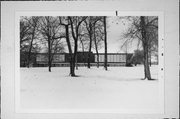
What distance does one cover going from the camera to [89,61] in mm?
Result: 3180

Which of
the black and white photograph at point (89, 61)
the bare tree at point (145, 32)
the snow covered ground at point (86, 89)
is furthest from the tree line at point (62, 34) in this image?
the bare tree at point (145, 32)

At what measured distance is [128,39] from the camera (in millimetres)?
3104

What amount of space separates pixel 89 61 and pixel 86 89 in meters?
0.31

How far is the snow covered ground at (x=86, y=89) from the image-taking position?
10.1 ft

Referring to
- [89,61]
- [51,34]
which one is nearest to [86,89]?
[89,61]

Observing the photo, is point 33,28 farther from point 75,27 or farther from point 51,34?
point 75,27

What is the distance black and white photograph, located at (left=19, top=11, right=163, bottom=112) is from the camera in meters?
3.08

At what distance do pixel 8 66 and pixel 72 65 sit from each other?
2.24 feet

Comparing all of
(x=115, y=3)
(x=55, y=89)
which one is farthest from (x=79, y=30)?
(x=55, y=89)

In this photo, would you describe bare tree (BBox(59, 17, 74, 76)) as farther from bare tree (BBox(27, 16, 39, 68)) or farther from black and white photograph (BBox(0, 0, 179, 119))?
bare tree (BBox(27, 16, 39, 68))

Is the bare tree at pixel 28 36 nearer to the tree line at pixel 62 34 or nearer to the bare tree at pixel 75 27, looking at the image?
the tree line at pixel 62 34

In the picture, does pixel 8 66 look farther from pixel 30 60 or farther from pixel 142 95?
pixel 142 95

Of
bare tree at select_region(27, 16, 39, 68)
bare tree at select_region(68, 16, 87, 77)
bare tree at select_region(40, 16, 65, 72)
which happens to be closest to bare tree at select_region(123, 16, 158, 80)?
bare tree at select_region(68, 16, 87, 77)

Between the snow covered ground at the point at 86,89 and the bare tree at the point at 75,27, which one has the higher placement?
the bare tree at the point at 75,27
